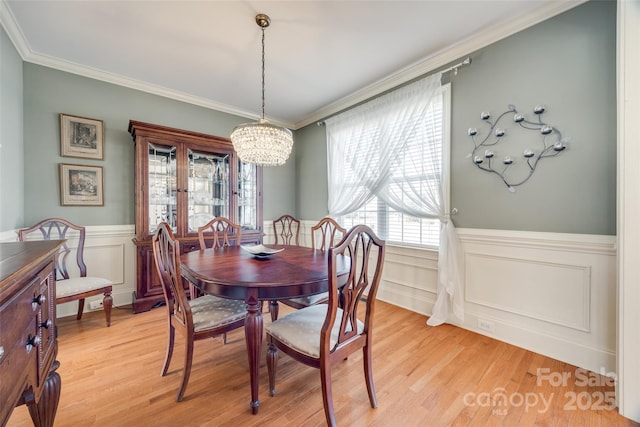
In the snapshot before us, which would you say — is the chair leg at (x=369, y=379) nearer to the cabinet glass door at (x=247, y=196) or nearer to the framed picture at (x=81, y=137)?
the cabinet glass door at (x=247, y=196)

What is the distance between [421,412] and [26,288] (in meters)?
1.81

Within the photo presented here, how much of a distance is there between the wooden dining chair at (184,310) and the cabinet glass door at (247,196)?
1.82 m

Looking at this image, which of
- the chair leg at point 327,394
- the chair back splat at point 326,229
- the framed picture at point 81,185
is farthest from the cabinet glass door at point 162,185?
the chair leg at point 327,394

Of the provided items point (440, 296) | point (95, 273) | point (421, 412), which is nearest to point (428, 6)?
point (440, 296)

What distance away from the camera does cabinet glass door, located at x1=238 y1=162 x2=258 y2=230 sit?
347 cm

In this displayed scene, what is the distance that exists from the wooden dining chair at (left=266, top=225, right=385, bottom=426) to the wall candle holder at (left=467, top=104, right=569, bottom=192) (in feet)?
4.91

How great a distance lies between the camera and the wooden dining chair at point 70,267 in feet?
7.29

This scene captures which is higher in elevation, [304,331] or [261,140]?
[261,140]

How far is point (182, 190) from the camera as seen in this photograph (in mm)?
2936

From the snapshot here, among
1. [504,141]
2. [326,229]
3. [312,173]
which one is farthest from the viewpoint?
[312,173]

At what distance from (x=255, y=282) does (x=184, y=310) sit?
49 cm

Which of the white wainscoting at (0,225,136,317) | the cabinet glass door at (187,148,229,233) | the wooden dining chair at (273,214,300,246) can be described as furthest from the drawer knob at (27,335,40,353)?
the wooden dining chair at (273,214,300,246)

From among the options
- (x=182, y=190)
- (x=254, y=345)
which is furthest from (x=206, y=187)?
(x=254, y=345)

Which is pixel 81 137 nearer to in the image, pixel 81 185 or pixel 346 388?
pixel 81 185
